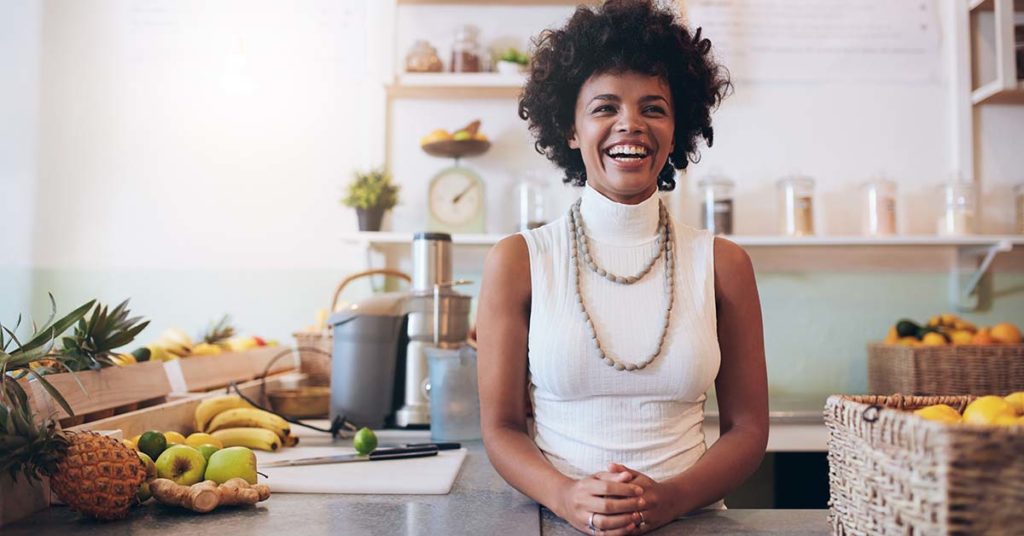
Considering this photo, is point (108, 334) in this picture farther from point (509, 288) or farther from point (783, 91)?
point (783, 91)

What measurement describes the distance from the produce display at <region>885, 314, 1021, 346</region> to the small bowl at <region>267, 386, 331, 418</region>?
1.56 meters

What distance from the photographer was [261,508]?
995mm

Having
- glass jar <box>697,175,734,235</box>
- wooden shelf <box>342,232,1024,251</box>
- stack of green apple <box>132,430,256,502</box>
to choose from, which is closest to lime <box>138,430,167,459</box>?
stack of green apple <box>132,430,256,502</box>

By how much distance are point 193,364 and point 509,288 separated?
1017mm

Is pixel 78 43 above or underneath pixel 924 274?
above

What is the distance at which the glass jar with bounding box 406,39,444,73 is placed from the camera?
7.75ft

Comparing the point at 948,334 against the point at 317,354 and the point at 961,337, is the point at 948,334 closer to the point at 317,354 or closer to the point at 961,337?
the point at 961,337

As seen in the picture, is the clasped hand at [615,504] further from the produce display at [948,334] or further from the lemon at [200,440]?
the produce display at [948,334]

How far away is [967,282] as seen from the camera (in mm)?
2488

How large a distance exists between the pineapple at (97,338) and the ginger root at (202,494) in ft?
1.17

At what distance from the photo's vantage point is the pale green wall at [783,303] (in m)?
2.49

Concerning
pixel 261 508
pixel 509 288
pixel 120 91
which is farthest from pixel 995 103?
pixel 120 91

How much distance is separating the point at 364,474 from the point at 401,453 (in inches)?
5.8

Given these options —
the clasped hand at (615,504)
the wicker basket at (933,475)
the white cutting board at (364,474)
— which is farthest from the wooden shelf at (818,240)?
the wicker basket at (933,475)
